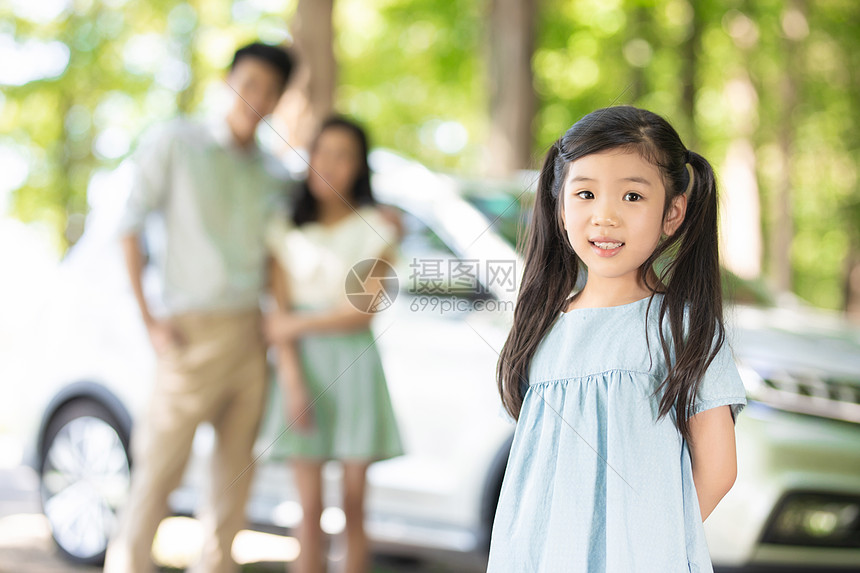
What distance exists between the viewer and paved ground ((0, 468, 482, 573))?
14.0 feet

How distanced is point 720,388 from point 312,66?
468 centimetres

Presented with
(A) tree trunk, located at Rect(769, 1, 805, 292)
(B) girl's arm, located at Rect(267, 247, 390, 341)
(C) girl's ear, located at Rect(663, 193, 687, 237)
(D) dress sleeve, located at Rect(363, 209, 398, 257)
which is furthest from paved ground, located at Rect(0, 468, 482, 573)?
(A) tree trunk, located at Rect(769, 1, 805, 292)

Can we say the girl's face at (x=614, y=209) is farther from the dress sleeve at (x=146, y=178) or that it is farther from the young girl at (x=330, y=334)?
the dress sleeve at (x=146, y=178)

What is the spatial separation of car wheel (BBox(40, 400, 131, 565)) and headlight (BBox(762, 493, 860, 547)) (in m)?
2.78

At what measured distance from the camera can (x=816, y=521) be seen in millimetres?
3195

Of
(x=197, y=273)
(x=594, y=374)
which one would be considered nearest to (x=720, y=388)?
(x=594, y=374)

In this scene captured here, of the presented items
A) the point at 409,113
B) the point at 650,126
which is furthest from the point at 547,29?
the point at 650,126

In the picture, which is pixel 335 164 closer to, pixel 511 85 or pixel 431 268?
pixel 431 268

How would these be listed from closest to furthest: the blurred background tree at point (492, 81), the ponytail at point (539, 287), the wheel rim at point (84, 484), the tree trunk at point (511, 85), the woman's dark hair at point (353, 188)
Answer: the ponytail at point (539, 287)
the woman's dark hair at point (353, 188)
the wheel rim at point (84, 484)
the tree trunk at point (511, 85)
the blurred background tree at point (492, 81)

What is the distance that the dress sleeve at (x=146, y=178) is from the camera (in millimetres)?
3240

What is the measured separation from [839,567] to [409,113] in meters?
16.0

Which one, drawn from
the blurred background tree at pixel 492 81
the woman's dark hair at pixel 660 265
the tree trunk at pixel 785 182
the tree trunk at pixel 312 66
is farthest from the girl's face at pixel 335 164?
the tree trunk at pixel 785 182

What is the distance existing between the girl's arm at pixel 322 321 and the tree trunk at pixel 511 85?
17.1 feet

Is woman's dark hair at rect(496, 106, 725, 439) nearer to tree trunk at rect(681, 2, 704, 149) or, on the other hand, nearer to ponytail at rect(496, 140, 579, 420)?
ponytail at rect(496, 140, 579, 420)
